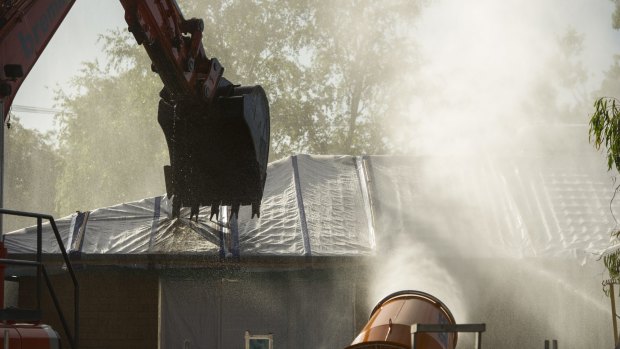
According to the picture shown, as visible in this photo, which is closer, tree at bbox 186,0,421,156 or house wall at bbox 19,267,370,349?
house wall at bbox 19,267,370,349

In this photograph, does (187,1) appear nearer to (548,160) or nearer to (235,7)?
(235,7)

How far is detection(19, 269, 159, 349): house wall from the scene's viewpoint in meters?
18.0

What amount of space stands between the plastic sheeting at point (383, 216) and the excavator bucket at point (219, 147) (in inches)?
267

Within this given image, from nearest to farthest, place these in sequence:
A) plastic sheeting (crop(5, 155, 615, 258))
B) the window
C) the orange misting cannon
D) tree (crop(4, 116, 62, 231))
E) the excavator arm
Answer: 1. the excavator arm
2. the orange misting cannon
3. plastic sheeting (crop(5, 155, 615, 258))
4. the window
5. tree (crop(4, 116, 62, 231))

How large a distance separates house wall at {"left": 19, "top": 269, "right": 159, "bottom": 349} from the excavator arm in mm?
8477

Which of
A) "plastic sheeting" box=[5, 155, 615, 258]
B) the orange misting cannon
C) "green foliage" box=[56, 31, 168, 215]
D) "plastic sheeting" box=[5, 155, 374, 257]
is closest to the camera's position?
the orange misting cannon

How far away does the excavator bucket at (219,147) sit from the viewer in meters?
9.54

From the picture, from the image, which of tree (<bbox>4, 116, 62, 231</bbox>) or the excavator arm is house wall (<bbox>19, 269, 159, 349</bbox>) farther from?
tree (<bbox>4, 116, 62, 231</bbox>)

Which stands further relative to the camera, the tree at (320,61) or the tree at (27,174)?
the tree at (27,174)

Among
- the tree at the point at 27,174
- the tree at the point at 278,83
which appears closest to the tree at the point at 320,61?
the tree at the point at 278,83

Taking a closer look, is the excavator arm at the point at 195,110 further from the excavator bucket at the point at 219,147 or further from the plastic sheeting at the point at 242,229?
the plastic sheeting at the point at 242,229

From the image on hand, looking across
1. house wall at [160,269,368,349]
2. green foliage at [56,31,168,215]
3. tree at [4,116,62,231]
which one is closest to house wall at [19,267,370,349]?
house wall at [160,269,368,349]

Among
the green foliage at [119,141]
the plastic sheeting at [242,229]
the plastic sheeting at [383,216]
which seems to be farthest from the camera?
the green foliage at [119,141]

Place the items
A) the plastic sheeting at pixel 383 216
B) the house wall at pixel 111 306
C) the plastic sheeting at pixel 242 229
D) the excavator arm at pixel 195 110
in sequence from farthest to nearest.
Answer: the house wall at pixel 111 306, the plastic sheeting at pixel 383 216, the plastic sheeting at pixel 242 229, the excavator arm at pixel 195 110
